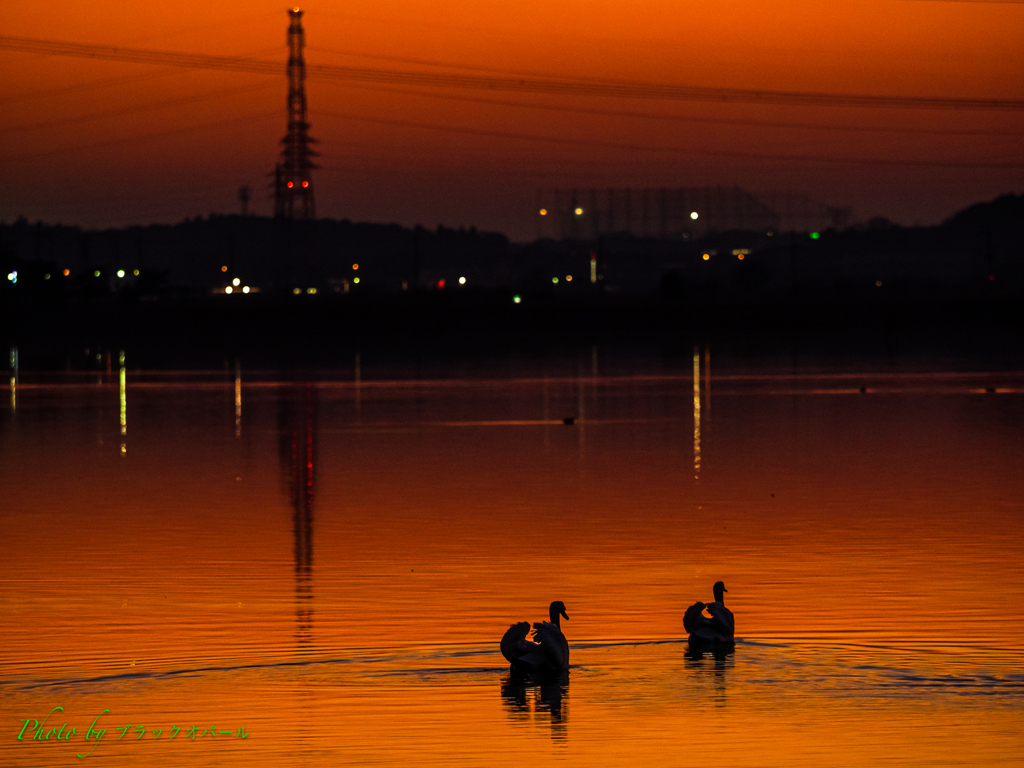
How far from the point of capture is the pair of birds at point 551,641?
1536 cm

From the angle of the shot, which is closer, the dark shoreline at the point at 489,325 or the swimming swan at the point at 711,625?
the swimming swan at the point at 711,625

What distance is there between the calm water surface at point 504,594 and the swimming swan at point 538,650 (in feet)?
0.74

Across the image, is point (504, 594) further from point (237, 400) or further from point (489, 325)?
point (489, 325)

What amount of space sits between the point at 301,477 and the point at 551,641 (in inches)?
762

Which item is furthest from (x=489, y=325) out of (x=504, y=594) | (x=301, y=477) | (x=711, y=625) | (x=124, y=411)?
(x=711, y=625)

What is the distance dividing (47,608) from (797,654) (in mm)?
8602

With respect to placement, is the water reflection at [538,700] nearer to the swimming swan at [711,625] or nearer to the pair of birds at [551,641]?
the pair of birds at [551,641]

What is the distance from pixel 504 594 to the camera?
20.2 meters

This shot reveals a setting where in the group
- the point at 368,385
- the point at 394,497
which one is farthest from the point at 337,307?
the point at 394,497

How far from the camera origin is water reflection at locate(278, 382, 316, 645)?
767 inches

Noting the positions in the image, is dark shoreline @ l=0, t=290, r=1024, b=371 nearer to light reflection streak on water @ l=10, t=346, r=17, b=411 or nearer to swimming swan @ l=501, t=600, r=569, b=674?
light reflection streak on water @ l=10, t=346, r=17, b=411

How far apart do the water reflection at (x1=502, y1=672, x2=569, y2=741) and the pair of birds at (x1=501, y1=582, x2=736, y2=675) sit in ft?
0.31

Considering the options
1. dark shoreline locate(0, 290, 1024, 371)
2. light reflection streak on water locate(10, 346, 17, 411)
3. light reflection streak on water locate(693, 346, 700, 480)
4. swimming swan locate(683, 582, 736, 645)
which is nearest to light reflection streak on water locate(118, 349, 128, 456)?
light reflection streak on water locate(10, 346, 17, 411)

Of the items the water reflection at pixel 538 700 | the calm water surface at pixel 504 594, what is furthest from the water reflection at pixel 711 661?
the water reflection at pixel 538 700
